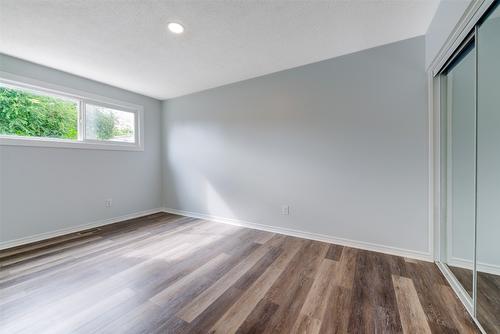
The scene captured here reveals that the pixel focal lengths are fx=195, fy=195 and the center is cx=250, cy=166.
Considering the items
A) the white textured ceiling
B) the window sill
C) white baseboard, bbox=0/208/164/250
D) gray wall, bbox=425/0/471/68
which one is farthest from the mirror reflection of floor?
the window sill

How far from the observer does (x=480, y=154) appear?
1.45 m

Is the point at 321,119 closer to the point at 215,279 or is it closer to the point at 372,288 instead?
the point at 372,288

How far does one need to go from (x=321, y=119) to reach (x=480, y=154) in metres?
1.50

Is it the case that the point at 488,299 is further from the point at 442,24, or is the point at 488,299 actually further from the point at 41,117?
the point at 41,117

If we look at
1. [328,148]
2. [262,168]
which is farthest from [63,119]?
[328,148]

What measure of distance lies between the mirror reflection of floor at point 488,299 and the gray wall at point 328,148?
0.66m

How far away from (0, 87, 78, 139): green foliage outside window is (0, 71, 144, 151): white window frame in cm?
7

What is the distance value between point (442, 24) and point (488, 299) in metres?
2.18

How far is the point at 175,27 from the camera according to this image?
6.44 feet

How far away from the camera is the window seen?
2508 mm

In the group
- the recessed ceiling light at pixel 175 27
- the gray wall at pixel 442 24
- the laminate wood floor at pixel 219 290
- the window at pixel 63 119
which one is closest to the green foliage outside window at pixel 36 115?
the window at pixel 63 119

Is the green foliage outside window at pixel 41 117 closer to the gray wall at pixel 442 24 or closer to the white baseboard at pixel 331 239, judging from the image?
the white baseboard at pixel 331 239

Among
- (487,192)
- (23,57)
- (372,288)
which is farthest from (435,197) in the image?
(23,57)

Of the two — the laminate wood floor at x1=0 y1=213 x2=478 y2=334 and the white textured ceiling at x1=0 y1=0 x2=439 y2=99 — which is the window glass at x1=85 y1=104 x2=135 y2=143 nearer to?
the white textured ceiling at x1=0 y1=0 x2=439 y2=99
